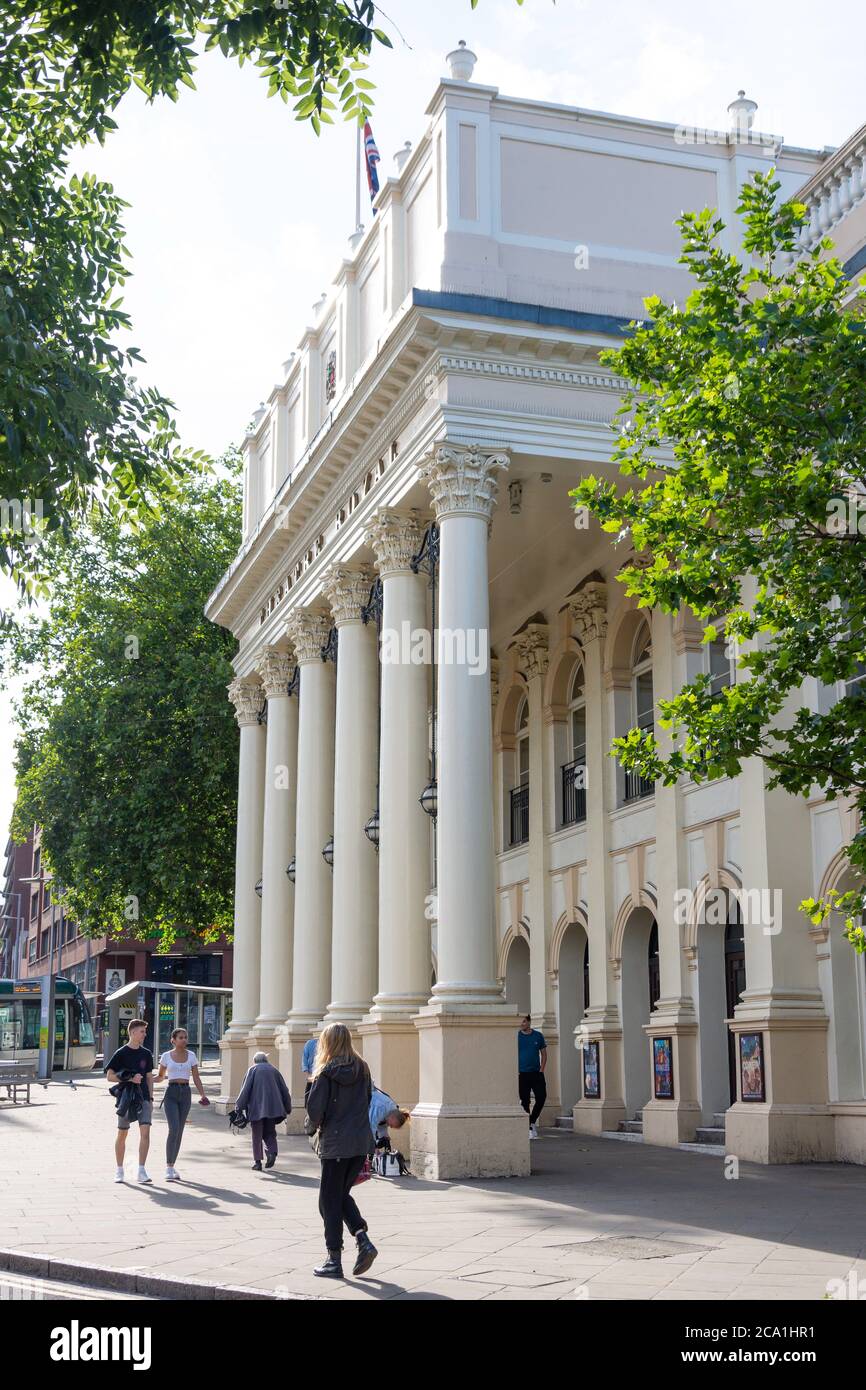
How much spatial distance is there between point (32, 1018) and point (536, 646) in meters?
29.1

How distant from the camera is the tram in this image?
48.5 meters

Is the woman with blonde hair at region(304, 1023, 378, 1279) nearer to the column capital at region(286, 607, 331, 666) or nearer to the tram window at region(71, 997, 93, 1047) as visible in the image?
the column capital at region(286, 607, 331, 666)

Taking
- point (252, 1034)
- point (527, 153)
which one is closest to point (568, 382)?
point (527, 153)

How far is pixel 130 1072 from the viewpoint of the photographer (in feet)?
52.6

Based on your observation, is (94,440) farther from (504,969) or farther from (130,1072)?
(504,969)

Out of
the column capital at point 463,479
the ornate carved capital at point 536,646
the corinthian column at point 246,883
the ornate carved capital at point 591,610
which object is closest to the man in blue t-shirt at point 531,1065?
the column capital at point 463,479

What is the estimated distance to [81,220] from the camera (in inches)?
494

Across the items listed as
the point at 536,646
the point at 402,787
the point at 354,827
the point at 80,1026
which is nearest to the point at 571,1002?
the point at 354,827

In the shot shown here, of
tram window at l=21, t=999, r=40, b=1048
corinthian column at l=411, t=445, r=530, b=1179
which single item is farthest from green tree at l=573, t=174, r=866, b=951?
tram window at l=21, t=999, r=40, b=1048

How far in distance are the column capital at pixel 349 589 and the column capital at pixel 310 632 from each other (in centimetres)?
224

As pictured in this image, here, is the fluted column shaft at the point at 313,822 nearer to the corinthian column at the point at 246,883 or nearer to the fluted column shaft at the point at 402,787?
the corinthian column at the point at 246,883

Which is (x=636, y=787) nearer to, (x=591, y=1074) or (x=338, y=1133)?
(x=591, y=1074)

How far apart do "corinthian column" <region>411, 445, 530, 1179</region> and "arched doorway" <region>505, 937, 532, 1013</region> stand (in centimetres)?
1063
